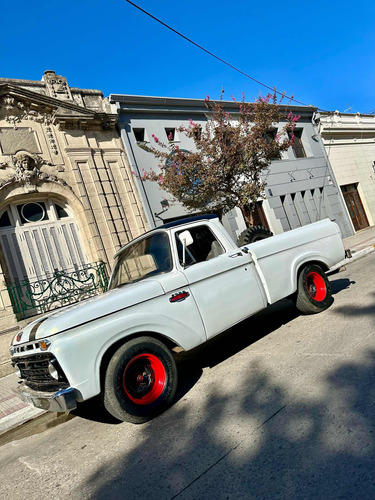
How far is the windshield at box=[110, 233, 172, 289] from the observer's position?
430 centimetres

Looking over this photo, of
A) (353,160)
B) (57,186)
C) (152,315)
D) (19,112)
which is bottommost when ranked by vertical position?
(152,315)

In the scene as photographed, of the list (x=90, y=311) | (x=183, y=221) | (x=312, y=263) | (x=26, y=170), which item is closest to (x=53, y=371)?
(x=90, y=311)

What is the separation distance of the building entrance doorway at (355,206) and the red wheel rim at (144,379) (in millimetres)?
20544

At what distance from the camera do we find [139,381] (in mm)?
3574

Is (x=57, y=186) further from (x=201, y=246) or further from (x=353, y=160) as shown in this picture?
(x=353, y=160)

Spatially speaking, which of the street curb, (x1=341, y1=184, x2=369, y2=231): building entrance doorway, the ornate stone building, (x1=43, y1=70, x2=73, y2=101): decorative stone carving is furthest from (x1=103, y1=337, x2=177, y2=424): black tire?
(x1=341, y1=184, x2=369, y2=231): building entrance doorway

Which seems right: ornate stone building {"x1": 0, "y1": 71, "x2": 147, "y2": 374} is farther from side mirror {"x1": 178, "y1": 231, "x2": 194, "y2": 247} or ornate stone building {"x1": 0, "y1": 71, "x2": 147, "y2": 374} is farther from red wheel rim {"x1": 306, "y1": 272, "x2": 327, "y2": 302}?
red wheel rim {"x1": 306, "y1": 272, "x2": 327, "y2": 302}

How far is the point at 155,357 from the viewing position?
365 centimetres

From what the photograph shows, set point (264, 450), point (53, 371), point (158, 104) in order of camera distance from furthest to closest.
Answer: point (158, 104)
point (53, 371)
point (264, 450)

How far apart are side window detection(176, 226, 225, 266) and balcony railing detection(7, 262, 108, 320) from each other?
6.39 meters

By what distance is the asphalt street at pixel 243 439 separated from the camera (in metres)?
2.18

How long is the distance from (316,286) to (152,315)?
317 cm

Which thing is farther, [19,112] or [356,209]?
[356,209]

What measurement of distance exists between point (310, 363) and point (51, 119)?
37.5ft
